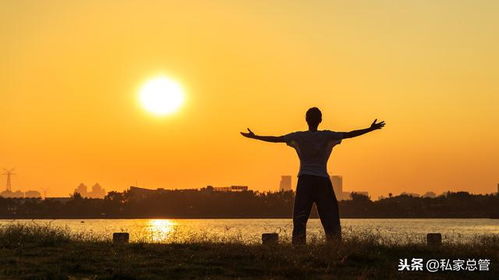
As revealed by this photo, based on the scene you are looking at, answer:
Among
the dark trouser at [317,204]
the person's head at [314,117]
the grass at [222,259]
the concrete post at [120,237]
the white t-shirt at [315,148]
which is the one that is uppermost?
the person's head at [314,117]

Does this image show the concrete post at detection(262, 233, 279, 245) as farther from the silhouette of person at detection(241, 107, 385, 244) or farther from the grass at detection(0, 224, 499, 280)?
the grass at detection(0, 224, 499, 280)

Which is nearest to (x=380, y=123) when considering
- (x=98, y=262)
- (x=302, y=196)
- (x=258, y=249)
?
(x=302, y=196)

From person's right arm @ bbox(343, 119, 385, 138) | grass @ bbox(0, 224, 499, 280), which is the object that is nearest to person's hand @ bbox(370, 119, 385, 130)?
person's right arm @ bbox(343, 119, 385, 138)

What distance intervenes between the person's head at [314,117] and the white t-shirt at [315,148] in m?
0.24

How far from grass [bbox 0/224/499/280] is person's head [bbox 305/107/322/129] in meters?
2.85

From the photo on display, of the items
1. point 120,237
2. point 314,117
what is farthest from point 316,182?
point 120,237

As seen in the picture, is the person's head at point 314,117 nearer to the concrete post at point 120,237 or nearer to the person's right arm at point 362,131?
the person's right arm at point 362,131

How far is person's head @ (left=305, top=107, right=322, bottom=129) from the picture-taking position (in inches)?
739

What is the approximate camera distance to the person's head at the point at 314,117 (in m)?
18.8

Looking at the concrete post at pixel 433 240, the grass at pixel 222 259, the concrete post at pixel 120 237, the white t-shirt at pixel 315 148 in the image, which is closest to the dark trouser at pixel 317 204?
the white t-shirt at pixel 315 148

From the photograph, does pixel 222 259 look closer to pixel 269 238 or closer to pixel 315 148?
pixel 269 238

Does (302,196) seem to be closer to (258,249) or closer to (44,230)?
(258,249)

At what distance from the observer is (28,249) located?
17.5 meters

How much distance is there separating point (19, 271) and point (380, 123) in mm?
8711
